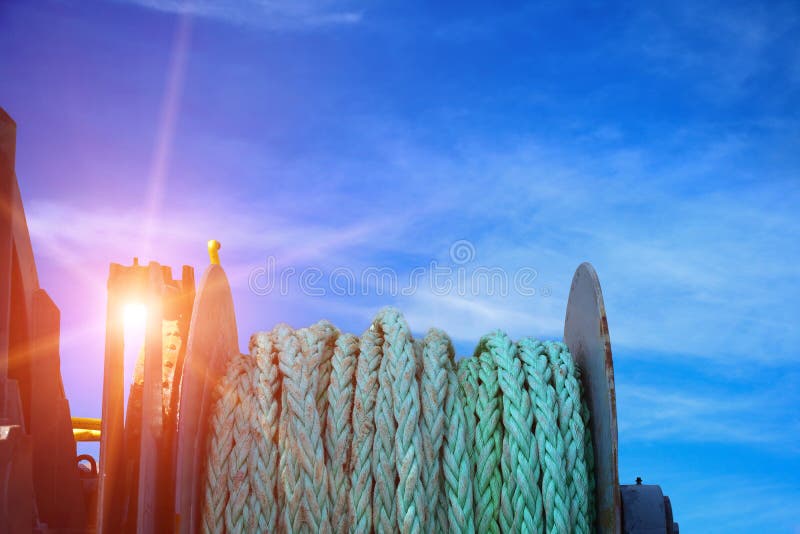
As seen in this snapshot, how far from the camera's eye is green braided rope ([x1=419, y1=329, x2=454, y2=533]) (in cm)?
354

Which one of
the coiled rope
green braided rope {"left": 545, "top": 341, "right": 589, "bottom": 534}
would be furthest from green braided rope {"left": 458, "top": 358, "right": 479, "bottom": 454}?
green braided rope {"left": 545, "top": 341, "right": 589, "bottom": 534}

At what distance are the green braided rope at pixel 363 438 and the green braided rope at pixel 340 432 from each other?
0.10 ft

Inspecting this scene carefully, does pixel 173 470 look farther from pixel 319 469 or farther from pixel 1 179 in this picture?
pixel 1 179

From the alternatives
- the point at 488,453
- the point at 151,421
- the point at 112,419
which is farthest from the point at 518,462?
the point at 112,419

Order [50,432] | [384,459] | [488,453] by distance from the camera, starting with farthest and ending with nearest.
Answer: [50,432] → [488,453] → [384,459]

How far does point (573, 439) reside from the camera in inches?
148

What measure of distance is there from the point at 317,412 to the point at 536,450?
0.89 m

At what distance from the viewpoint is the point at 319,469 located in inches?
140

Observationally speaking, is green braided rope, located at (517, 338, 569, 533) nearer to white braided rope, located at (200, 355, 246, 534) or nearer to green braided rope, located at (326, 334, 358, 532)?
green braided rope, located at (326, 334, 358, 532)

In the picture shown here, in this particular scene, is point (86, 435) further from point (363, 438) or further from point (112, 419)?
point (363, 438)

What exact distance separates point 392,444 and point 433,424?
0.18 metres

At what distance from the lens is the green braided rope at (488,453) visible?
360cm

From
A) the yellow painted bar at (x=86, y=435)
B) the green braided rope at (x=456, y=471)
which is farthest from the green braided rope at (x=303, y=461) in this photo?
the yellow painted bar at (x=86, y=435)

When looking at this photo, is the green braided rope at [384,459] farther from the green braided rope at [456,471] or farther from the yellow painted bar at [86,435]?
the yellow painted bar at [86,435]
